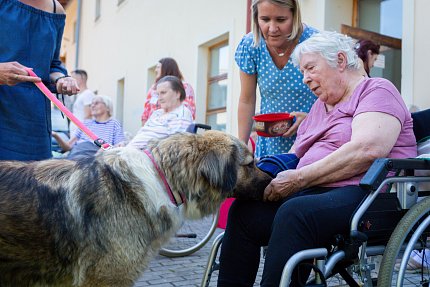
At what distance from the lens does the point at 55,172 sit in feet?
7.72

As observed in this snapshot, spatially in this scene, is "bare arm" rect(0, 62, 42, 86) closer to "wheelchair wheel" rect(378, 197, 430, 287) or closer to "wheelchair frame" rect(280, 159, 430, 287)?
"wheelchair frame" rect(280, 159, 430, 287)

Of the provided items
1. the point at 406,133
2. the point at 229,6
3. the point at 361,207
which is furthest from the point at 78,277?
the point at 229,6

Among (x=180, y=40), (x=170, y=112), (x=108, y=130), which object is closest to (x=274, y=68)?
(x=170, y=112)

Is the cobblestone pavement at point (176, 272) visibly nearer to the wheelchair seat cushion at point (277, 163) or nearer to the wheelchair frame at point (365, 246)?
the wheelchair seat cushion at point (277, 163)

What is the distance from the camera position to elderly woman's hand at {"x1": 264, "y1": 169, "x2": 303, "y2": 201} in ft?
8.20

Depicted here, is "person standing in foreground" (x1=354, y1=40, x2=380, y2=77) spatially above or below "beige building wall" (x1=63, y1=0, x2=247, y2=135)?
below

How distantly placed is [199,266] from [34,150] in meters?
2.15

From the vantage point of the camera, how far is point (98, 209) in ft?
7.40

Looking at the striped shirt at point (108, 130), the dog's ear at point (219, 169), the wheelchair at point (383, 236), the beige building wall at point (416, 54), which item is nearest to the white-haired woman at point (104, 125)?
the striped shirt at point (108, 130)

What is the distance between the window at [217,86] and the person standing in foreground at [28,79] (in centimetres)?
596

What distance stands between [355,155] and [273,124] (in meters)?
0.84

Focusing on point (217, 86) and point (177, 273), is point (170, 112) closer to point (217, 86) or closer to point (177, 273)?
point (177, 273)

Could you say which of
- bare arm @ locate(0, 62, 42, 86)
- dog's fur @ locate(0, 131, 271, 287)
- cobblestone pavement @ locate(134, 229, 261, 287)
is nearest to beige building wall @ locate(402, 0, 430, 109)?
cobblestone pavement @ locate(134, 229, 261, 287)

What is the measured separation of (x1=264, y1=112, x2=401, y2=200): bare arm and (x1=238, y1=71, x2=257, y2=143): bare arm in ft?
3.29
